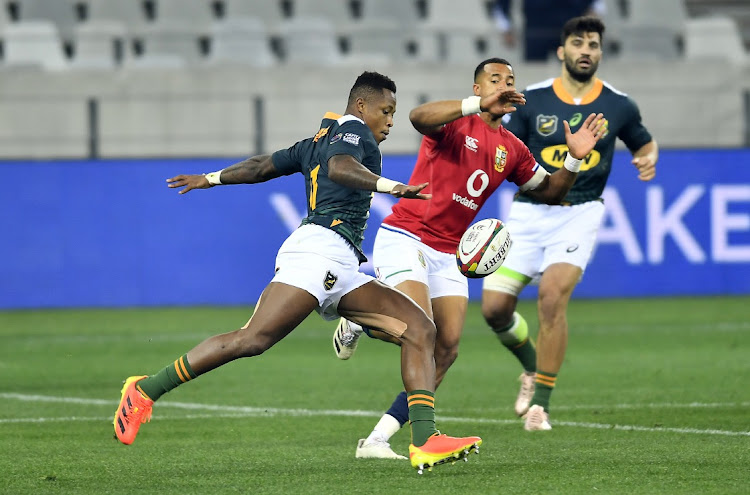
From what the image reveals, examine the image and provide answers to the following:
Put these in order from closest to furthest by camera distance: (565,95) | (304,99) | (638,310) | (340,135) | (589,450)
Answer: (340,135) < (589,450) < (565,95) < (638,310) < (304,99)

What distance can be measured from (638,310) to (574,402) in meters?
7.71

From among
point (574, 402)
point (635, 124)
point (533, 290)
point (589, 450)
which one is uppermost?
point (635, 124)

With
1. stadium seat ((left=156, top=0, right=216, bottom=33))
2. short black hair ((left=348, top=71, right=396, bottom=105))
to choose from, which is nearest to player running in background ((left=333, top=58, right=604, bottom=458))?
short black hair ((left=348, top=71, right=396, bottom=105))

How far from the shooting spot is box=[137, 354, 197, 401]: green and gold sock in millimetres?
6531

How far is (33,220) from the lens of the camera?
1719 cm

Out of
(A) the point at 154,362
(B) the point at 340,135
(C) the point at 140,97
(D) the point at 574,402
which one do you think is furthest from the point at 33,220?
(B) the point at 340,135

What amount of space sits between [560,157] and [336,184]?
2.76m

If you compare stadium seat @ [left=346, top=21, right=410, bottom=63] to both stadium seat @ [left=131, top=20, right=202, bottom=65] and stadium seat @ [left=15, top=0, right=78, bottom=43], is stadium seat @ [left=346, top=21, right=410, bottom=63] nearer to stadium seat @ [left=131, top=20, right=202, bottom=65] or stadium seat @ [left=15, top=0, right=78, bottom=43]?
stadium seat @ [left=131, top=20, right=202, bottom=65]

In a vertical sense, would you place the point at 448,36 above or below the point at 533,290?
above

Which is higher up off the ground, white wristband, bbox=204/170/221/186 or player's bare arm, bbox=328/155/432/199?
player's bare arm, bbox=328/155/432/199

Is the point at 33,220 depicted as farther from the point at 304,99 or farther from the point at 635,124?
the point at 635,124

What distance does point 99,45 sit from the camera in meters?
22.7

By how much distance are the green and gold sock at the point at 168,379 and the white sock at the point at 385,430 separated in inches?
44.2

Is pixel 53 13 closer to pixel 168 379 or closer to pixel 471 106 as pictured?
pixel 471 106
